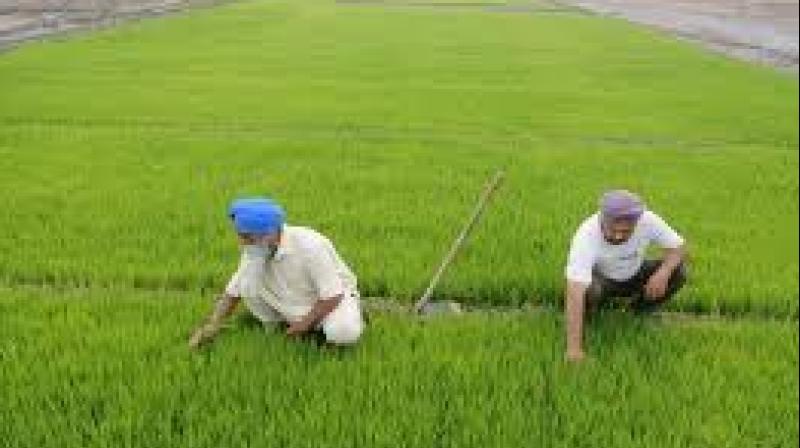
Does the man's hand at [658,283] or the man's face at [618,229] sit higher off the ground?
the man's face at [618,229]

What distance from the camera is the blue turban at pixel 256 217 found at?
15.9ft

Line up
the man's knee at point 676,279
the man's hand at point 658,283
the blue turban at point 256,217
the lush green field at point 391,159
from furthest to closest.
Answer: the lush green field at point 391,159 < the man's knee at point 676,279 < the man's hand at point 658,283 < the blue turban at point 256,217

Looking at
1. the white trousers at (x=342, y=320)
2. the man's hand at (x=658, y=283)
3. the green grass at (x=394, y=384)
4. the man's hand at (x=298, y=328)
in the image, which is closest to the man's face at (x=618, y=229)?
the man's hand at (x=658, y=283)

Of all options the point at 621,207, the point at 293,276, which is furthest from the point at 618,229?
the point at 293,276

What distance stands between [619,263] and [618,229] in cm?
47

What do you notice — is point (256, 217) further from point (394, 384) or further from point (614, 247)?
point (614, 247)

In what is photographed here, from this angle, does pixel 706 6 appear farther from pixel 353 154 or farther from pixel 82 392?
pixel 82 392

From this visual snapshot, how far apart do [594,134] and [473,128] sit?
1220 mm

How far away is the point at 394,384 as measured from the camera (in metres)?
4.79

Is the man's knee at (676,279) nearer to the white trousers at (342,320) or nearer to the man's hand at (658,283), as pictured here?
the man's hand at (658,283)

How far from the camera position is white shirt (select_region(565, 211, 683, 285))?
207 inches

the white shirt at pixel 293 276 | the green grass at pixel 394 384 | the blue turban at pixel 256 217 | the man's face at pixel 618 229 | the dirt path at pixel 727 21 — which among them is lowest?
the green grass at pixel 394 384

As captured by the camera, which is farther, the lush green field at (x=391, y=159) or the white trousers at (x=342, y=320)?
the lush green field at (x=391, y=159)

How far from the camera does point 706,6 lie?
45219 millimetres
